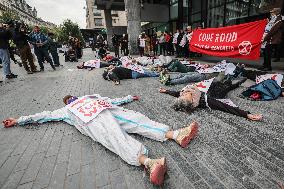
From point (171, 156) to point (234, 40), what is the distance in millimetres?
6882

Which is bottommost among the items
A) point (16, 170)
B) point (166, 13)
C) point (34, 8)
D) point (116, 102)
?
point (16, 170)

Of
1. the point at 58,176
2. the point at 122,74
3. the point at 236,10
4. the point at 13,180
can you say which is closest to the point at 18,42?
the point at 122,74

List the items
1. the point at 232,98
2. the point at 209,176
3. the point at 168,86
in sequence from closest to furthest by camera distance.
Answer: the point at 209,176
the point at 232,98
the point at 168,86

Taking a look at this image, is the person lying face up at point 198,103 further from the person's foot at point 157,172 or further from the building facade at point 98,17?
the building facade at point 98,17

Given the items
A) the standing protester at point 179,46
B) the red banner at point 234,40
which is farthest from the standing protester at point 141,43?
the red banner at point 234,40

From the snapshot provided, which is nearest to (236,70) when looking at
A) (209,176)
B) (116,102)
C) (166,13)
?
(116,102)

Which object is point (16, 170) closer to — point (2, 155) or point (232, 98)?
point (2, 155)

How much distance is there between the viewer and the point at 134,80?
27.3 ft

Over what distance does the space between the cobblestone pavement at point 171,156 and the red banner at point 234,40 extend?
3.49 meters

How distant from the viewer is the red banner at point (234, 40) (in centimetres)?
751

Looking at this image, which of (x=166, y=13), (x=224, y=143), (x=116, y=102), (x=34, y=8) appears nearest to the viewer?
(x=224, y=143)

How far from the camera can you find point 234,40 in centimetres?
834

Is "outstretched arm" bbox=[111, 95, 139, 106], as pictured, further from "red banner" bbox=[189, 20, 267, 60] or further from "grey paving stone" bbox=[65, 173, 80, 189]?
"red banner" bbox=[189, 20, 267, 60]

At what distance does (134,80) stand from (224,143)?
18.0 ft
